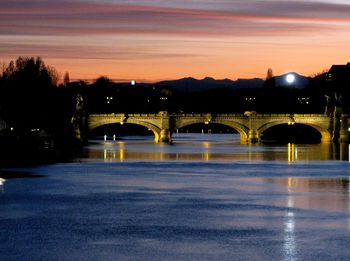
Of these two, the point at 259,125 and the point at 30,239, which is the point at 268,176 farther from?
the point at 259,125

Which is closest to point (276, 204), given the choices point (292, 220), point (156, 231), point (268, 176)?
point (292, 220)

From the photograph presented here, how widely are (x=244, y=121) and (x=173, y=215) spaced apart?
384 feet

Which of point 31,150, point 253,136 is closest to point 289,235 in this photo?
point 31,150

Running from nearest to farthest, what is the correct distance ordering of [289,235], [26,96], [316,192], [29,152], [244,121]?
[289,235] → [316,192] → [29,152] → [26,96] → [244,121]

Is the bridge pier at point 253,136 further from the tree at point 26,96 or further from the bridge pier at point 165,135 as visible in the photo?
the tree at point 26,96

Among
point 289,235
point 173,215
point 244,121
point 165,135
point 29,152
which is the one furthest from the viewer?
point 244,121

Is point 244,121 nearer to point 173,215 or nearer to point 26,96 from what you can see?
point 26,96

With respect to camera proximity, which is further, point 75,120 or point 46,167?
point 75,120

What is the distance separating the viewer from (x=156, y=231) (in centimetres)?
3434

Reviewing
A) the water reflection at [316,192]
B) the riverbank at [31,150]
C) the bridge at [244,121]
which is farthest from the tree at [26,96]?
the water reflection at [316,192]

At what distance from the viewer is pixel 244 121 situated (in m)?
156

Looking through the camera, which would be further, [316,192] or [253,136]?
[253,136]

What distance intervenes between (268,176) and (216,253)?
34240 mm

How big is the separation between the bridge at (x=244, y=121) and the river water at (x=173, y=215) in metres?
85.1
